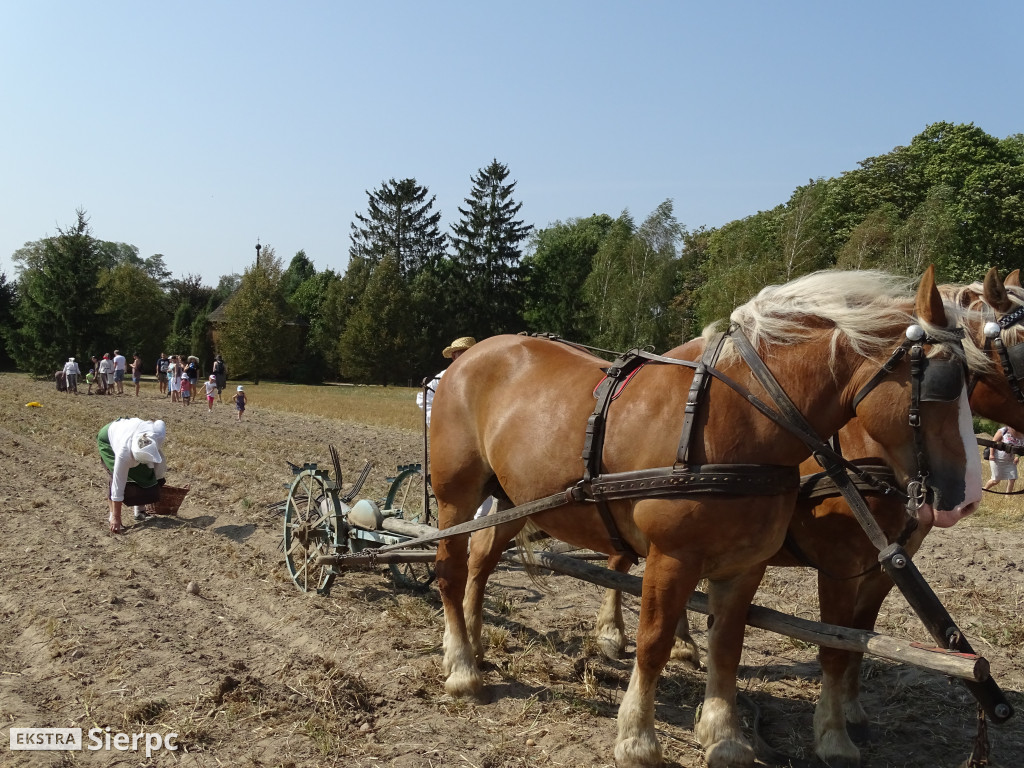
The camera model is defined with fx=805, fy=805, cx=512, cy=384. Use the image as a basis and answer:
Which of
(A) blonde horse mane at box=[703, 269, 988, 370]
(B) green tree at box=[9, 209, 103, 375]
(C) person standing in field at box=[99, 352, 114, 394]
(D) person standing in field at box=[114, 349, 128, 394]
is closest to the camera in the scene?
(A) blonde horse mane at box=[703, 269, 988, 370]

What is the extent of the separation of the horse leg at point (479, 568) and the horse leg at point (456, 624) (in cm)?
19

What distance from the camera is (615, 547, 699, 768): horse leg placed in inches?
131

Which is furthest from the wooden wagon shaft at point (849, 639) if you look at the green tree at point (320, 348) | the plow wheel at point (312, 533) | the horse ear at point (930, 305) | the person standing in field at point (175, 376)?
the green tree at point (320, 348)

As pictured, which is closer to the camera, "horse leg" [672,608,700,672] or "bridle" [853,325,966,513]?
"bridle" [853,325,966,513]

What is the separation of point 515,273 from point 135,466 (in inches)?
1769

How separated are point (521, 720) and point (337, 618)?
1920mm

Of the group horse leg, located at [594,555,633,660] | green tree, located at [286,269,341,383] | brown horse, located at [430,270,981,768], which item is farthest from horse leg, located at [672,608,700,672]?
green tree, located at [286,269,341,383]

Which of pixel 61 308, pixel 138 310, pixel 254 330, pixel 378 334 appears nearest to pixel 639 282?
pixel 378 334

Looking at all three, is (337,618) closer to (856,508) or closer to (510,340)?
(510,340)

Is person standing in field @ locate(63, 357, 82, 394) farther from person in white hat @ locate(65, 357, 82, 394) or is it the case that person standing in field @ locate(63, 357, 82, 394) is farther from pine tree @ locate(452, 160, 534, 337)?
pine tree @ locate(452, 160, 534, 337)

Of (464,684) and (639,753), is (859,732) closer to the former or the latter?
(639,753)

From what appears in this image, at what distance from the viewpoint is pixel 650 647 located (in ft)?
11.2

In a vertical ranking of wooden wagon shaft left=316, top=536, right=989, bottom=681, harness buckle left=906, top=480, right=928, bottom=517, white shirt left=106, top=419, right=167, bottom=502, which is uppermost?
harness buckle left=906, top=480, right=928, bottom=517

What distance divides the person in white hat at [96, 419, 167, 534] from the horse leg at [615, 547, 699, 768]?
20.6ft
